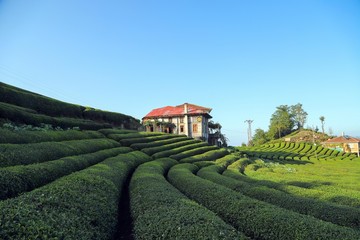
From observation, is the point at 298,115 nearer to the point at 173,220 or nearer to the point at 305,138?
the point at 305,138

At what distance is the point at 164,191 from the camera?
33.9 feet

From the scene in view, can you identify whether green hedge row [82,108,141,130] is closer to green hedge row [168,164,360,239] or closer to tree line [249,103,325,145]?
green hedge row [168,164,360,239]

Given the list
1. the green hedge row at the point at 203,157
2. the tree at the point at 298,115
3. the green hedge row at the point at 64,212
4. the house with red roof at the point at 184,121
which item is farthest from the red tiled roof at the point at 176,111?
the tree at the point at 298,115

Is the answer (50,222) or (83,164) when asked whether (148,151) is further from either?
(50,222)

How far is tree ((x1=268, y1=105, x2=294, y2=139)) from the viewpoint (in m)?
97.6

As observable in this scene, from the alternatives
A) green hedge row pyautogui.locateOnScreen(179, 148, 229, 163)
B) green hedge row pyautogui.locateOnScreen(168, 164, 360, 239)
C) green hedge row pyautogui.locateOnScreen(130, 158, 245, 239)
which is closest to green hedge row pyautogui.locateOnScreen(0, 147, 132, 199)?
green hedge row pyautogui.locateOnScreen(130, 158, 245, 239)

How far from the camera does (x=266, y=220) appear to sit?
7.59 meters

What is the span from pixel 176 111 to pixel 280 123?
2313 inches

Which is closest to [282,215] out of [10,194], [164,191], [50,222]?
[164,191]

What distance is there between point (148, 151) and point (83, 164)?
1342 cm

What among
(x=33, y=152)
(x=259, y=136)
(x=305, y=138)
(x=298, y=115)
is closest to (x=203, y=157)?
(x=33, y=152)

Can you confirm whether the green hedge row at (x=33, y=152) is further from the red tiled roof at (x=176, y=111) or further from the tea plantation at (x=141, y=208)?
the red tiled roof at (x=176, y=111)

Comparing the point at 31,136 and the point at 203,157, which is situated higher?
the point at 31,136

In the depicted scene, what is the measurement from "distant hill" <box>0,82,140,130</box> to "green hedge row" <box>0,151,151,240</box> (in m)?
13.4
